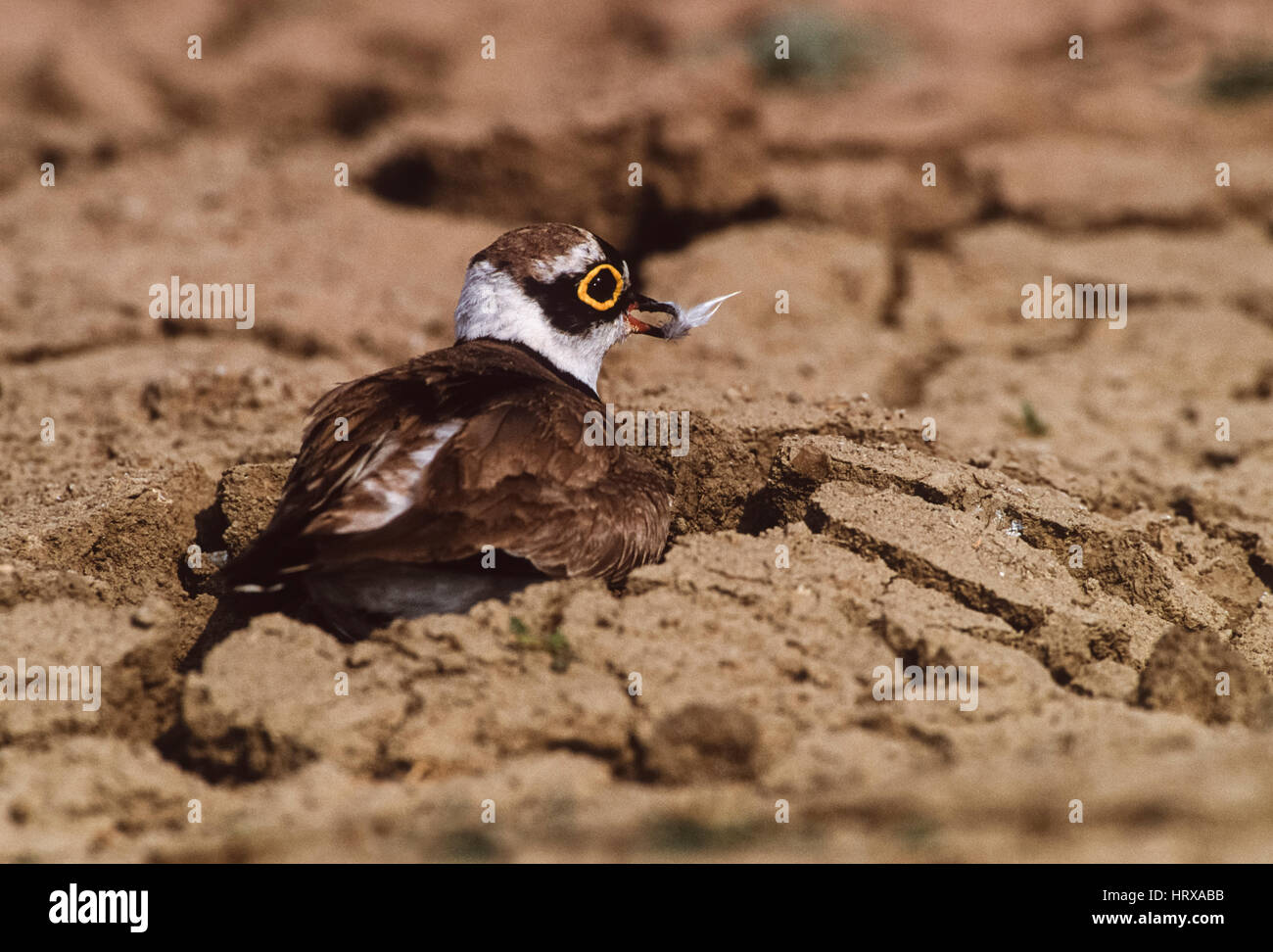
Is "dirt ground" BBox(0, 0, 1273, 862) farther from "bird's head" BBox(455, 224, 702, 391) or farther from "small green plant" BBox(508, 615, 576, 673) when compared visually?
"bird's head" BBox(455, 224, 702, 391)

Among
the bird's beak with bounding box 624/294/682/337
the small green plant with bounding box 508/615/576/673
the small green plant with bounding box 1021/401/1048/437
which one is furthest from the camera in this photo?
the small green plant with bounding box 1021/401/1048/437

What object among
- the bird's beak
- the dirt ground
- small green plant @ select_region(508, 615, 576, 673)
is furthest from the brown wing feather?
A: the bird's beak

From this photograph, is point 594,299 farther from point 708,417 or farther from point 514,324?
point 708,417

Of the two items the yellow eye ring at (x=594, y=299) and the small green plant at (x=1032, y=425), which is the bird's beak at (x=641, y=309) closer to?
the yellow eye ring at (x=594, y=299)

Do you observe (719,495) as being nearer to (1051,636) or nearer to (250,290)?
(1051,636)

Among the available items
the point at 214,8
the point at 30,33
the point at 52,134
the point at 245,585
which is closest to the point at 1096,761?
the point at 245,585

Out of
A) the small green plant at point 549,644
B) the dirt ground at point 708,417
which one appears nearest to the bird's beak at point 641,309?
the dirt ground at point 708,417
